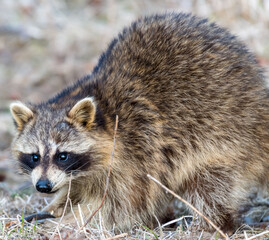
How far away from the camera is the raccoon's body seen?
4551mm

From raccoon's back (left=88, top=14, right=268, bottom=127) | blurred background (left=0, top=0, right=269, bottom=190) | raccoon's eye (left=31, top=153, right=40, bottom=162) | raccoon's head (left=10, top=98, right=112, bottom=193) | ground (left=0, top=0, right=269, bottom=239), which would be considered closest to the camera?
raccoon's head (left=10, top=98, right=112, bottom=193)

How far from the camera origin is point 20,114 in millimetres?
4703

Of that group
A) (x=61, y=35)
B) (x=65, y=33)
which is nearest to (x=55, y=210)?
(x=61, y=35)

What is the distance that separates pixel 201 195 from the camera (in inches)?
183

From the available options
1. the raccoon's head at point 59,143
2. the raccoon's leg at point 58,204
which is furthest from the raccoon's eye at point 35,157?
the raccoon's leg at point 58,204

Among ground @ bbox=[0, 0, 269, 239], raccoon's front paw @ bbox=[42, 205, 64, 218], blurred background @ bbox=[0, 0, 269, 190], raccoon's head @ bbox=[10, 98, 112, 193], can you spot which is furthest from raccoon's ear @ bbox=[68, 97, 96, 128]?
blurred background @ bbox=[0, 0, 269, 190]

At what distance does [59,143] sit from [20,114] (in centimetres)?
64

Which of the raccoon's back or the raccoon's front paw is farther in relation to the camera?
the raccoon's front paw

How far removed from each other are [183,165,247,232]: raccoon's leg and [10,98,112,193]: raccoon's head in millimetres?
955

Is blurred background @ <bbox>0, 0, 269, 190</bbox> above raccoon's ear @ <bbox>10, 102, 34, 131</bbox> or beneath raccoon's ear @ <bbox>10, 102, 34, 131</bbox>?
above

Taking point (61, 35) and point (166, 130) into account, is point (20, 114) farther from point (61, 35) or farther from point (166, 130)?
point (61, 35)

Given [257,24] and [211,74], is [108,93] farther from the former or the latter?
[257,24]

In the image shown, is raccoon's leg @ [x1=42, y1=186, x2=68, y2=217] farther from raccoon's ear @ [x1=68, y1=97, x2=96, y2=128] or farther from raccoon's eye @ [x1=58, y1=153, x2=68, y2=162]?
raccoon's ear @ [x1=68, y1=97, x2=96, y2=128]

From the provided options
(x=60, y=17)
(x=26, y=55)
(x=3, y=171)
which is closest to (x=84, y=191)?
(x=3, y=171)
